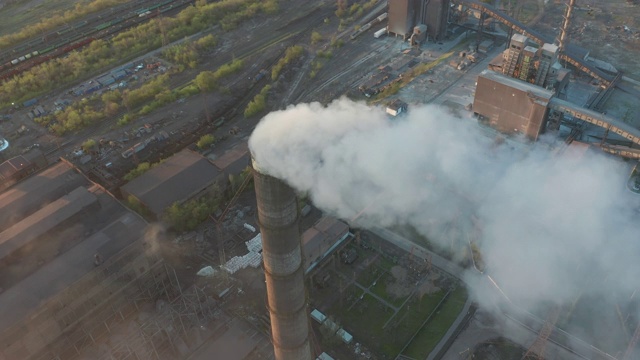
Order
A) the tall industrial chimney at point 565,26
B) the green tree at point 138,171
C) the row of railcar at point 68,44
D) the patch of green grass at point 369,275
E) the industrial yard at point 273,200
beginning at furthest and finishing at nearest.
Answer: the row of railcar at point 68,44 → the tall industrial chimney at point 565,26 → the green tree at point 138,171 → the patch of green grass at point 369,275 → the industrial yard at point 273,200

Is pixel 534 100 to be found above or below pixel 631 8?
above

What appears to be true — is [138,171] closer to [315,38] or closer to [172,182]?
[172,182]

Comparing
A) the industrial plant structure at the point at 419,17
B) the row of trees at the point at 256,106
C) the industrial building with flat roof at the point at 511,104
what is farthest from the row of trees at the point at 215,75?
the industrial building with flat roof at the point at 511,104

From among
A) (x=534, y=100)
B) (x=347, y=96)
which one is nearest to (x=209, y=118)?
(x=347, y=96)

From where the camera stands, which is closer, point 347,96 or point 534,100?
point 534,100

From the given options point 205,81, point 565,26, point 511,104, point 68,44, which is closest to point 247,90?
point 205,81

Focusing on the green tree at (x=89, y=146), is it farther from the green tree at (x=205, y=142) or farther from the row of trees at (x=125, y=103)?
the green tree at (x=205, y=142)

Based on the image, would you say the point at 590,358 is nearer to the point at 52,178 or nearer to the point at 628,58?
the point at 52,178
